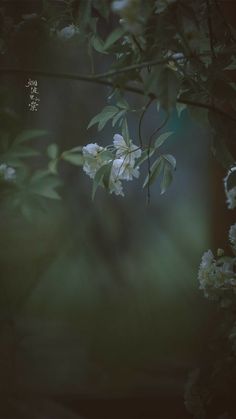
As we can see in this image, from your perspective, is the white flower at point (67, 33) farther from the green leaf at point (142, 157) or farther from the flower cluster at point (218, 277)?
the flower cluster at point (218, 277)

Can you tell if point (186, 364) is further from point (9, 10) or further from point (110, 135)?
point (9, 10)

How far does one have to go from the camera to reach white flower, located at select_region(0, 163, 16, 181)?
1037 mm

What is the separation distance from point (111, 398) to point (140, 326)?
0.26 metres

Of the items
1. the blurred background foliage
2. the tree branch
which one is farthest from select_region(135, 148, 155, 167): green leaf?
the blurred background foliage

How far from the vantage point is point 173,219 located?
1.83m

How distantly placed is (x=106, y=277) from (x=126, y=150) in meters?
0.77

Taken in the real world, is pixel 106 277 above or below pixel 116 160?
above

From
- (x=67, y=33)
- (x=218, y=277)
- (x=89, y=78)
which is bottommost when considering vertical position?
(x=218, y=277)

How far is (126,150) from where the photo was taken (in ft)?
3.74

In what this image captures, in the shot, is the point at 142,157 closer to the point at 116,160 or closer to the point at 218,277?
the point at 116,160

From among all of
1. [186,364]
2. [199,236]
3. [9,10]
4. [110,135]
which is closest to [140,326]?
[186,364]

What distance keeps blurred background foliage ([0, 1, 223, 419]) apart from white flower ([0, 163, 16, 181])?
688 mm

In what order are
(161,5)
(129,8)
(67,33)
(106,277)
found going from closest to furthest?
1. (129,8)
2. (161,5)
3. (67,33)
4. (106,277)

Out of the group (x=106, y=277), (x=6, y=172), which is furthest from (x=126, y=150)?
(x=106, y=277)
